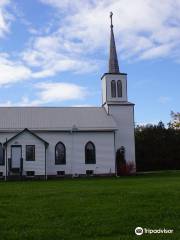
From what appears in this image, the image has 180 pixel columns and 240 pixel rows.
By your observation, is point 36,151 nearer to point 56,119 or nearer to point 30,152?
point 30,152

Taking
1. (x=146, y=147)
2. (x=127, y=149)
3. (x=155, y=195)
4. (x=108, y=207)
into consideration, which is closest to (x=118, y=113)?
(x=127, y=149)

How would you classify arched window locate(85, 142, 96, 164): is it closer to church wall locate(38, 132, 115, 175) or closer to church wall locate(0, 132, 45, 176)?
church wall locate(38, 132, 115, 175)

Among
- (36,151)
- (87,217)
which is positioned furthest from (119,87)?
(87,217)

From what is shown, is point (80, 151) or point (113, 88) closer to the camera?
point (80, 151)

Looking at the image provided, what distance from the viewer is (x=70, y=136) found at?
50.2 metres

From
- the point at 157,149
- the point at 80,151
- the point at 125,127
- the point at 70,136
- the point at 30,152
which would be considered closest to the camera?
the point at 30,152

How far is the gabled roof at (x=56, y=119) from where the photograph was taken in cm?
4988

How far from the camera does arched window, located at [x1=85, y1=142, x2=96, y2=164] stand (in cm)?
5019

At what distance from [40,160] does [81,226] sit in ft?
117

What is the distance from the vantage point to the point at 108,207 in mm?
15656

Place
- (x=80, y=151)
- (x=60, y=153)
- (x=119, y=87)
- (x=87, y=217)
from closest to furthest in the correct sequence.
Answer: (x=87, y=217)
(x=60, y=153)
(x=80, y=151)
(x=119, y=87)

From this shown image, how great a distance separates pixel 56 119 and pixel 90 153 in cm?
487

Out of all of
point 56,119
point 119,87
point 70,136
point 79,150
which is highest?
point 119,87

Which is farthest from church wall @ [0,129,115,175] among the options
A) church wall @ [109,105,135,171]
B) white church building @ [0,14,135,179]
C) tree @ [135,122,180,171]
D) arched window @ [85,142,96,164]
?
tree @ [135,122,180,171]
